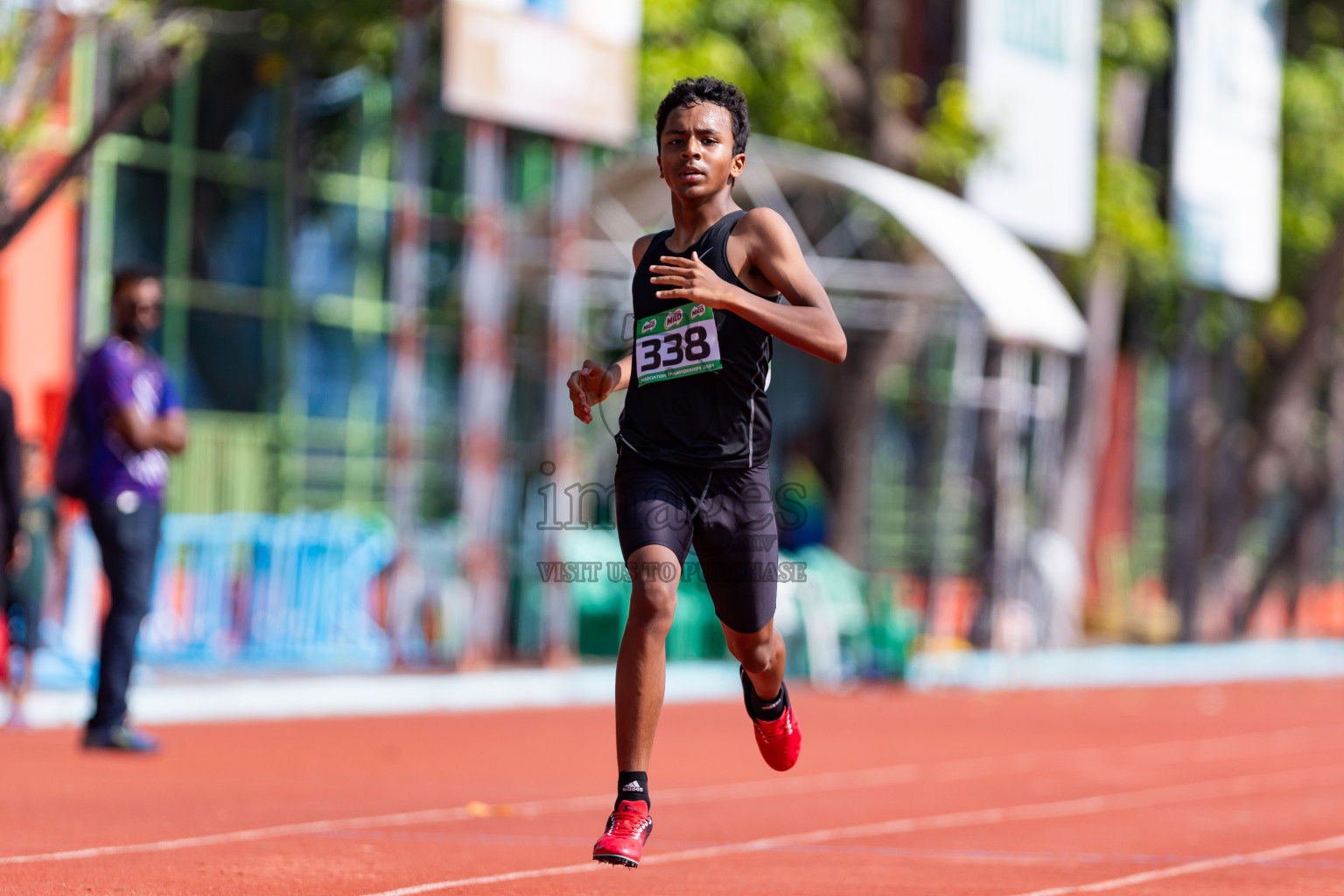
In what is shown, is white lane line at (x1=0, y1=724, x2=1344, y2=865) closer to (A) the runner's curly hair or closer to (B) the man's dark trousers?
(B) the man's dark trousers

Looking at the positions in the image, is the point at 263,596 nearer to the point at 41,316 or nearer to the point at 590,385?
the point at 41,316

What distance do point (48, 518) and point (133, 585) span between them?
10.6 ft

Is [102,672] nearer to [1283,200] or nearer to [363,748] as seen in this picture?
[363,748]

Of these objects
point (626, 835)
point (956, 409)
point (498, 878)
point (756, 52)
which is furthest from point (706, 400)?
point (756, 52)

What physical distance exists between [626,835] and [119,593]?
5.06 metres

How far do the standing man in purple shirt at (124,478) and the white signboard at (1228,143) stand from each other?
15237 millimetres

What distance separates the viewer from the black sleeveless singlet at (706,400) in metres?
6.34

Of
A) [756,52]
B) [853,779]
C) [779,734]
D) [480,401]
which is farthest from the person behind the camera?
[756,52]

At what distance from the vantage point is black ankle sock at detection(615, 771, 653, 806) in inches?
241

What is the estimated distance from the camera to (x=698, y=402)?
6.37 metres

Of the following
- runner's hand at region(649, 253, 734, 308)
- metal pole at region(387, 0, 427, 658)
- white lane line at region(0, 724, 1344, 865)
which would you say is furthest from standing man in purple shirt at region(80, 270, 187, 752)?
metal pole at region(387, 0, 427, 658)

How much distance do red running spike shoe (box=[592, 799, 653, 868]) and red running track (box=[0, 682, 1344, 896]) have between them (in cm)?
53

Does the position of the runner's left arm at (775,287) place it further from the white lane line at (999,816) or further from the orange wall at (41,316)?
the orange wall at (41,316)

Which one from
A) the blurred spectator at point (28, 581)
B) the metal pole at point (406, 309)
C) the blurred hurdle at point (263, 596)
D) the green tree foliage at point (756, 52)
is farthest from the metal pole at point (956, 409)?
the blurred spectator at point (28, 581)
